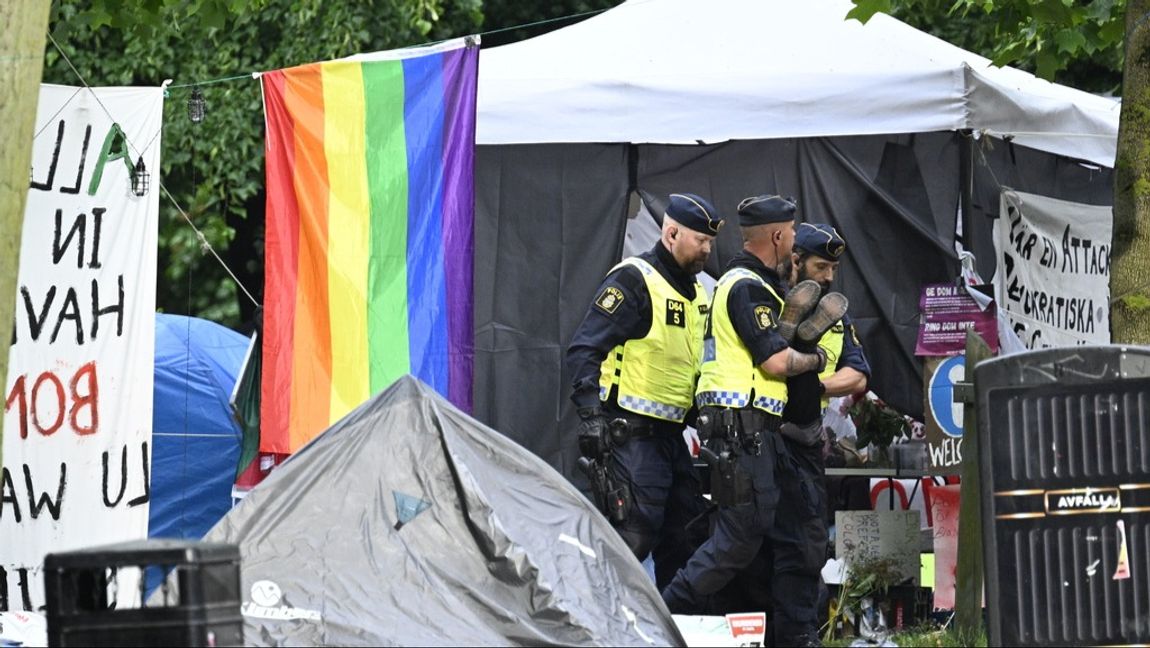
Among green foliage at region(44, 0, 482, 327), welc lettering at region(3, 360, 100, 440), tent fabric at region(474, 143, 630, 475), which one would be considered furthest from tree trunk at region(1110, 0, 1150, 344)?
green foliage at region(44, 0, 482, 327)

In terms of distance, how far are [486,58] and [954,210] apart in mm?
2686

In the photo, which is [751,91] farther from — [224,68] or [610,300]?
[224,68]

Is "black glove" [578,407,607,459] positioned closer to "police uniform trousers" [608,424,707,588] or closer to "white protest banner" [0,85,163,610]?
"police uniform trousers" [608,424,707,588]

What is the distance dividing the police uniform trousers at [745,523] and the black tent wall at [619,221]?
176 cm

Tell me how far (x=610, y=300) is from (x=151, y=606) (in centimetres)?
408

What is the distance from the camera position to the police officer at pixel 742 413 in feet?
26.9

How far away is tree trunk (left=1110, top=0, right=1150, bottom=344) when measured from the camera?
7.41m

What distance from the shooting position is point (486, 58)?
33.8ft

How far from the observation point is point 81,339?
8266mm

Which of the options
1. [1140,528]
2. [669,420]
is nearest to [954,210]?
[669,420]

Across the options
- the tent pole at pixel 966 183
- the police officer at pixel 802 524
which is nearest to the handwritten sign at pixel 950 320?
the tent pole at pixel 966 183

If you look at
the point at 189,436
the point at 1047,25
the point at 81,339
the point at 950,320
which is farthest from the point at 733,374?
the point at 189,436

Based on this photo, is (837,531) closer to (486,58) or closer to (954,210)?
(954,210)

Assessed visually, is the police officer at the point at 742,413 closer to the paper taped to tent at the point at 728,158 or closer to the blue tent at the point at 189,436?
the paper taped to tent at the point at 728,158
